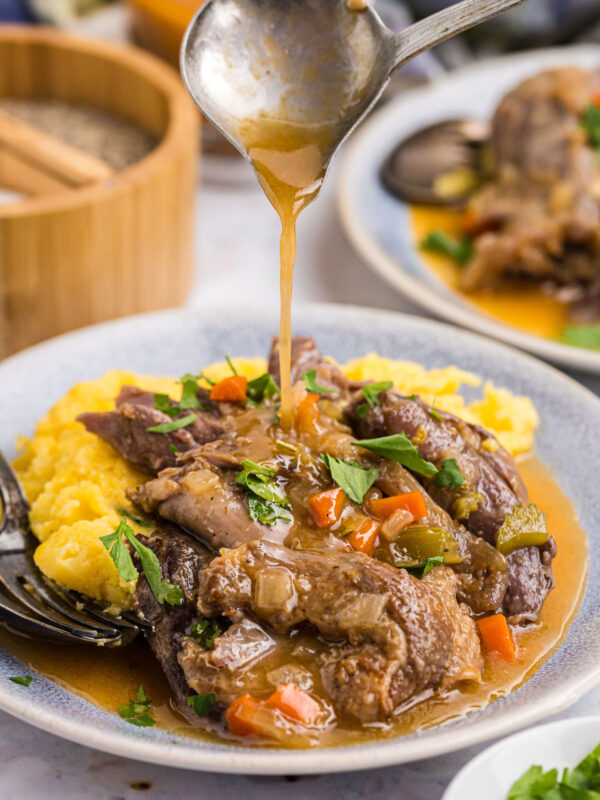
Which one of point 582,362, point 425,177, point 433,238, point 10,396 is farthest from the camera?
point 425,177

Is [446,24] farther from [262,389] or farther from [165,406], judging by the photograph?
[165,406]

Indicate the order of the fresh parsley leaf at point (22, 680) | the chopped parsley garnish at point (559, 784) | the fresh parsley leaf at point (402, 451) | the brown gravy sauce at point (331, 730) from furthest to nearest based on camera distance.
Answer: the fresh parsley leaf at point (402, 451)
the fresh parsley leaf at point (22, 680)
the brown gravy sauce at point (331, 730)
the chopped parsley garnish at point (559, 784)

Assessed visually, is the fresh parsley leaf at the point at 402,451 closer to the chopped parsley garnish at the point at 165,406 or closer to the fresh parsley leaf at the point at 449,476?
the fresh parsley leaf at the point at 449,476

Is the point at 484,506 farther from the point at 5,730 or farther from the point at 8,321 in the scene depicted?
the point at 8,321

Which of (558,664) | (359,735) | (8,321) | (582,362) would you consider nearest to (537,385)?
(582,362)

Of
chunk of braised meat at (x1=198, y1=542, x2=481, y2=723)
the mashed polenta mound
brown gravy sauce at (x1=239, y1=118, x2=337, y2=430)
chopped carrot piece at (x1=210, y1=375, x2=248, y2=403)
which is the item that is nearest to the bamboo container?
the mashed polenta mound

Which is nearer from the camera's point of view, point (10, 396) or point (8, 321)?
point (10, 396)

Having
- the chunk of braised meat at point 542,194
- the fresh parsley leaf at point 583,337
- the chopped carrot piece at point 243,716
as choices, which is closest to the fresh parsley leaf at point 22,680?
the chopped carrot piece at point 243,716
